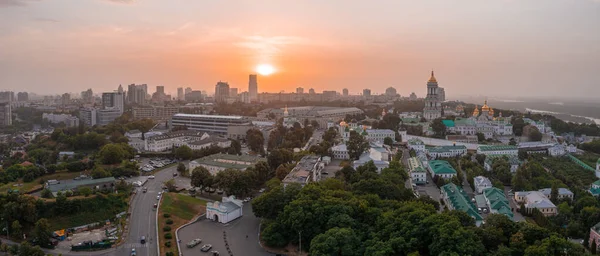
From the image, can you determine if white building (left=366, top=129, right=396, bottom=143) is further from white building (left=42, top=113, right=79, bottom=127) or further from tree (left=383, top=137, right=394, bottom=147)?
white building (left=42, top=113, right=79, bottom=127)

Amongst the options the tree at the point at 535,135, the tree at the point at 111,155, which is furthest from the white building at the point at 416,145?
the tree at the point at 111,155

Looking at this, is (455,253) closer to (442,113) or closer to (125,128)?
(125,128)

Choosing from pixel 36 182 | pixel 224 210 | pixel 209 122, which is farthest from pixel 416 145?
pixel 36 182

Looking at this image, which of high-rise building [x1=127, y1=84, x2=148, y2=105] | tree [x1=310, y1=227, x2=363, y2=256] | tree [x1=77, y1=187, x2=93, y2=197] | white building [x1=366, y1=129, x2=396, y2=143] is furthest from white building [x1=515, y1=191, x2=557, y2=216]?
high-rise building [x1=127, y1=84, x2=148, y2=105]

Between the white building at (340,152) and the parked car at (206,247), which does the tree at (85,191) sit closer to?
the parked car at (206,247)

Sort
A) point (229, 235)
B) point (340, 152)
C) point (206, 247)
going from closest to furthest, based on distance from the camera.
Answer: point (206, 247) → point (229, 235) → point (340, 152)

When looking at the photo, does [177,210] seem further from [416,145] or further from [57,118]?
[57,118]

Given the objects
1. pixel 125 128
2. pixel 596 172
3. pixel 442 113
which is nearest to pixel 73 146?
pixel 125 128

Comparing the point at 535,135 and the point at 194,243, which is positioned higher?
the point at 535,135
